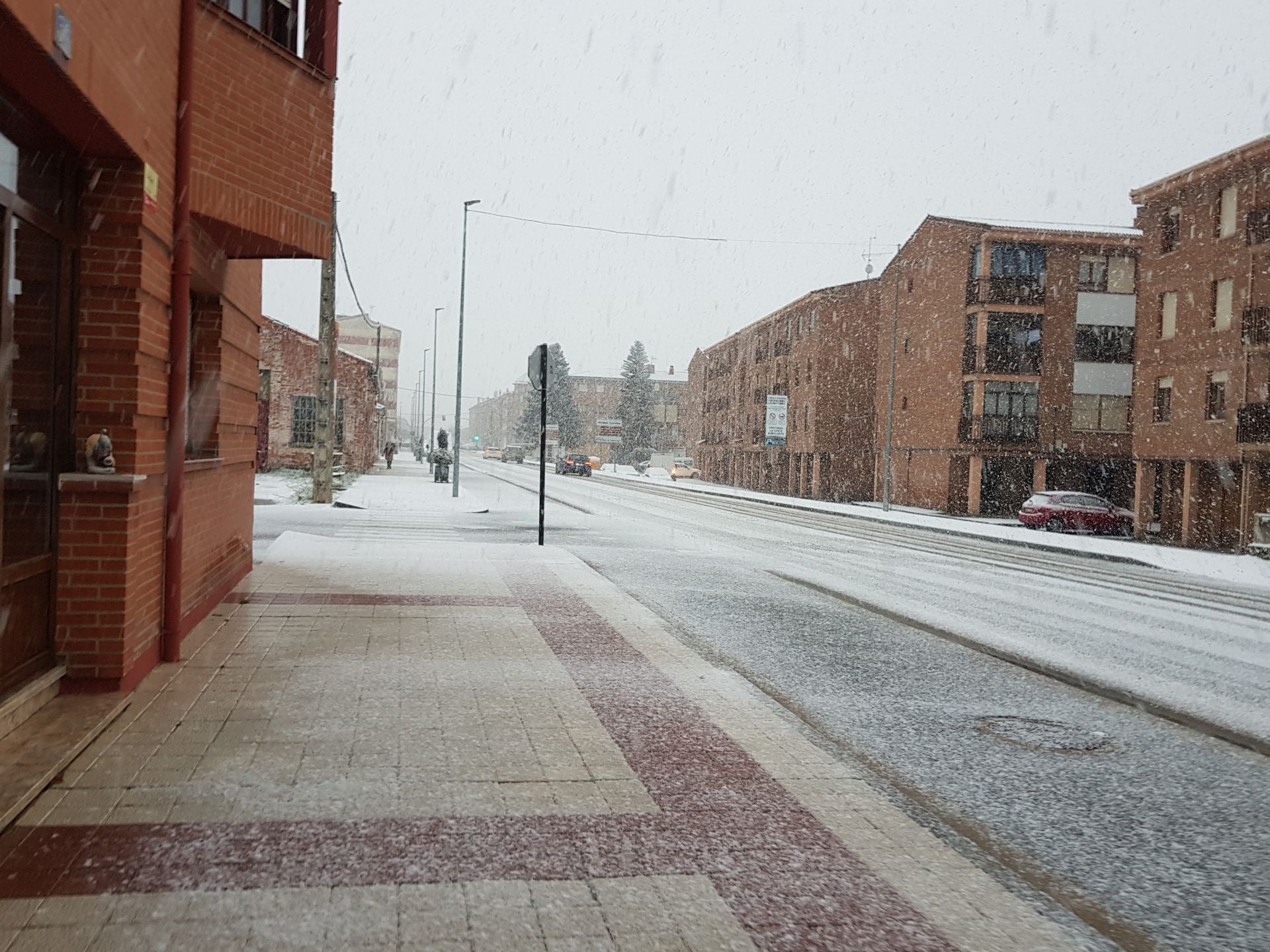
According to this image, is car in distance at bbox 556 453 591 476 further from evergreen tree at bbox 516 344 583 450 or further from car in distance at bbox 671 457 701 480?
evergreen tree at bbox 516 344 583 450

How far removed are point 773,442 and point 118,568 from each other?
49.3 m

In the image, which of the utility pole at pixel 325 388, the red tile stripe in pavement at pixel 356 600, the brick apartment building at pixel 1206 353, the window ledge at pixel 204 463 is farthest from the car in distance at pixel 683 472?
the window ledge at pixel 204 463

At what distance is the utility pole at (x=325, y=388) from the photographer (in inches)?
915

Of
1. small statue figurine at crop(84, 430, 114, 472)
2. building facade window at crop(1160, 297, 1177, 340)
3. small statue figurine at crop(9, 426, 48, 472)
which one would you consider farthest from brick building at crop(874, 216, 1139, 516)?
small statue figurine at crop(9, 426, 48, 472)

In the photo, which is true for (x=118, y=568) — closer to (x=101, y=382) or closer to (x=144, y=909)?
(x=101, y=382)

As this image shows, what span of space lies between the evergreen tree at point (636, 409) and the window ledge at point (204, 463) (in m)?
88.9

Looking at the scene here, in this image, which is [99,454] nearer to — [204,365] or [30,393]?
[30,393]

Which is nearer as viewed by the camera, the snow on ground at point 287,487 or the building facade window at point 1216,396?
the snow on ground at point 287,487

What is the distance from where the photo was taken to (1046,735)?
5.89m

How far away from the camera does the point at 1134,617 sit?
11211mm

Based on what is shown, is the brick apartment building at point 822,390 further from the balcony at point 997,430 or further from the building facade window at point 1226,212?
the building facade window at point 1226,212

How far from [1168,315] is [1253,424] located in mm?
6177

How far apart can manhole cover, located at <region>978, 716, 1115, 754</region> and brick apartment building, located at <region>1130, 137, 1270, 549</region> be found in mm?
23394

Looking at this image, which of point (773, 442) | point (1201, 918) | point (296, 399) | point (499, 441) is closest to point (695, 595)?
point (1201, 918)
